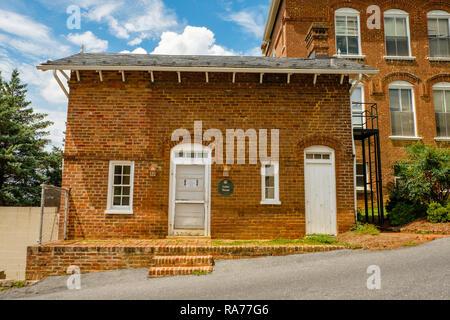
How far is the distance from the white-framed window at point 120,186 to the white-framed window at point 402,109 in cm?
1171

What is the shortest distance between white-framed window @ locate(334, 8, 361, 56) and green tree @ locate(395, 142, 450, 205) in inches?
268

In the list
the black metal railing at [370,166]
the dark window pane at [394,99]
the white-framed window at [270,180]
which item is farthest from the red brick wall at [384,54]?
the white-framed window at [270,180]

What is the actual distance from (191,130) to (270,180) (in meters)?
2.75

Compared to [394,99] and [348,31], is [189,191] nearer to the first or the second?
[394,99]

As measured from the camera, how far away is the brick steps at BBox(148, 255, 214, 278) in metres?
7.14

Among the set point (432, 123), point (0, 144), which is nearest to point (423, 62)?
point (432, 123)

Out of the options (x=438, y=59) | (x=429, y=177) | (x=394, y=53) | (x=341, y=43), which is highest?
(x=341, y=43)

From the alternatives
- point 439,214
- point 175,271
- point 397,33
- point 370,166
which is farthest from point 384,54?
point 175,271

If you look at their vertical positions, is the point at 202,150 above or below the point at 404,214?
above

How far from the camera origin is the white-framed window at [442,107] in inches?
597

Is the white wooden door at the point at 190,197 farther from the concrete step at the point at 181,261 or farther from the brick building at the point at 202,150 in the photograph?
the concrete step at the point at 181,261

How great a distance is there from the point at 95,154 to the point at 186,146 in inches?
103

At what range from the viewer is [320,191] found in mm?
9742

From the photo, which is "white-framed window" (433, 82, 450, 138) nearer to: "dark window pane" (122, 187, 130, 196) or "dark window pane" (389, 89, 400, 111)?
"dark window pane" (389, 89, 400, 111)
